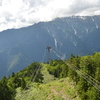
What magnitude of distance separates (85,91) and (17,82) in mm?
55344

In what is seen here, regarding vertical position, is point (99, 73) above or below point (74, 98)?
above

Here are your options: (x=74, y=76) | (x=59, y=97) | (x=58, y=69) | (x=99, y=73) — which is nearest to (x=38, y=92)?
(x=59, y=97)

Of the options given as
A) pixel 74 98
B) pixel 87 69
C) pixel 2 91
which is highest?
pixel 87 69

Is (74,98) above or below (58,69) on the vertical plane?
below

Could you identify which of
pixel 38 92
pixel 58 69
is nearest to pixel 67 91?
pixel 38 92

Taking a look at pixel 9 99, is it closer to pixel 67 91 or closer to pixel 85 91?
pixel 67 91

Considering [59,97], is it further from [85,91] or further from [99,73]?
[99,73]

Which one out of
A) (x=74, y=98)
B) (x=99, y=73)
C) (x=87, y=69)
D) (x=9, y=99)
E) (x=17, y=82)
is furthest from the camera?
(x=17, y=82)

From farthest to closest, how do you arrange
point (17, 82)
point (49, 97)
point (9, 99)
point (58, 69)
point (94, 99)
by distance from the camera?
point (58, 69)
point (17, 82)
point (9, 99)
point (49, 97)
point (94, 99)

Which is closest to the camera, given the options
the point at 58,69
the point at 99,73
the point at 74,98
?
the point at 99,73

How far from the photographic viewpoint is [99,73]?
Result: 39.9 m

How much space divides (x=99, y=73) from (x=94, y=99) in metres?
7.69

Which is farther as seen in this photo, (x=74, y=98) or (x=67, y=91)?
(x=67, y=91)

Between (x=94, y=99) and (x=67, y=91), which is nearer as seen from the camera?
(x=94, y=99)
